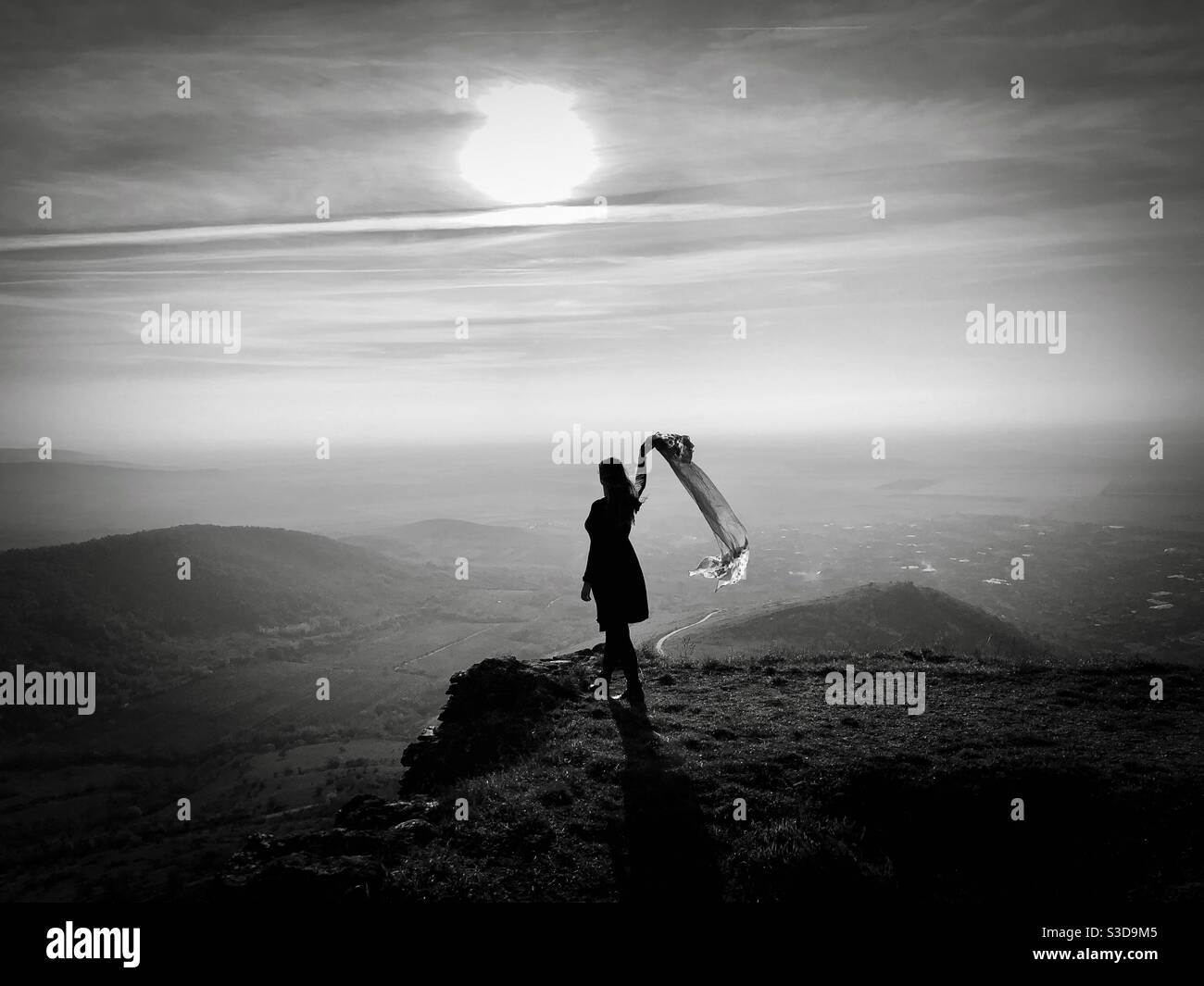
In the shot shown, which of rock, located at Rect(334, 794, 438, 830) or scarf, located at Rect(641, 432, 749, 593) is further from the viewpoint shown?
scarf, located at Rect(641, 432, 749, 593)

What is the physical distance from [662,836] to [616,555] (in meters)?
4.67

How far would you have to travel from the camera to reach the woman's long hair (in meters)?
10.5

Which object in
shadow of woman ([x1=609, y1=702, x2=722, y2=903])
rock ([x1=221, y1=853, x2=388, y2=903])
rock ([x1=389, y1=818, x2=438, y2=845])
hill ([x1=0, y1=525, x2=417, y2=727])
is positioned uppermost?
rock ([x1=221, y1=853, x2=388, y2=903])

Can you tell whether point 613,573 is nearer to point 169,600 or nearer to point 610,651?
point 610,651

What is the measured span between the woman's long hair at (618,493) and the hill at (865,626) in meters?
31.2

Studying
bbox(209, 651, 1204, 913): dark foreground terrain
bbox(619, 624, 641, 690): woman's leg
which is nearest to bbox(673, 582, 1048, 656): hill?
bbox(619, 624, 641, 690): woman's leg

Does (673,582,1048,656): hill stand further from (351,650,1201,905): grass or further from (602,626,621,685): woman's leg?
(351,650,1201,905): grass

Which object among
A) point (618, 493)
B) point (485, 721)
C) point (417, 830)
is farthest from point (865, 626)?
point (417, 830)

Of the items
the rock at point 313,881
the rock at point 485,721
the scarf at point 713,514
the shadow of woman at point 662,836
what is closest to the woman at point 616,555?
the scarf at point 713,514

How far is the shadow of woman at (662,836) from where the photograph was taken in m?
6.16

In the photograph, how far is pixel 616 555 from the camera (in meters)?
10.8

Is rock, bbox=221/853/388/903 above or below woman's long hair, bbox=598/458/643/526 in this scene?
below
